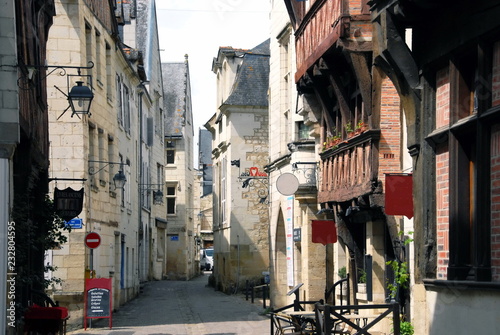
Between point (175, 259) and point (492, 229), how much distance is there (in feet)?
154

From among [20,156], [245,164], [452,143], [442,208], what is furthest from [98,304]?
[245,164]

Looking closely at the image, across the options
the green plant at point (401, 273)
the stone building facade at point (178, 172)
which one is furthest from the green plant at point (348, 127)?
the stone building facade at point (178, 172)

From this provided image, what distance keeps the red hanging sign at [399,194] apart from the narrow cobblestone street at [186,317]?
7144mm

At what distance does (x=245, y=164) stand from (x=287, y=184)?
1537 cm

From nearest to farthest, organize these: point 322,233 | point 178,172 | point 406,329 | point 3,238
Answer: point 3,238, point 406,329, point 322,233, point 178,172

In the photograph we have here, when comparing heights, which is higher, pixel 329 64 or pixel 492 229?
pixel 329 64

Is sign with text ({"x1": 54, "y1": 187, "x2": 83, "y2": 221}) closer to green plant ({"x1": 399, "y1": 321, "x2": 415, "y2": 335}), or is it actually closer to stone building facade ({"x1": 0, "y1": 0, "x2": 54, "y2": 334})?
stone building facade ({"x1": 0, "y1": 0, "x2": 54, "y2": 334})

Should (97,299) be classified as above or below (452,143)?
below

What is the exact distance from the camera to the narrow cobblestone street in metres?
19.4

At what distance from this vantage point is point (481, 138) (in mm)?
7156

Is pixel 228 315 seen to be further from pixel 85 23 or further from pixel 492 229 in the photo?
pixel 492 229

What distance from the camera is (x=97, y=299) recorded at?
1962 cm

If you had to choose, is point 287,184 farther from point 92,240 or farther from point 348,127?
point 92,240

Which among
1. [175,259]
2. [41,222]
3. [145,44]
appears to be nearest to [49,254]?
[41,222]
